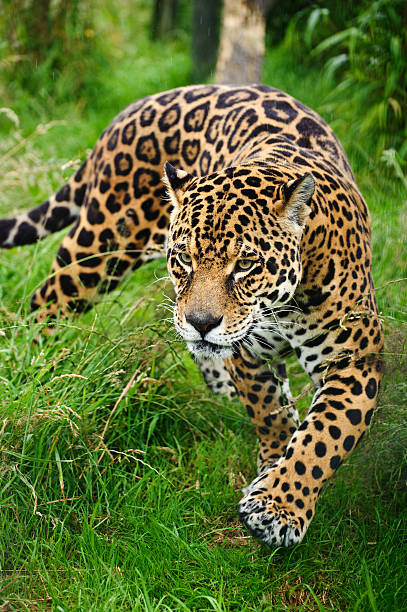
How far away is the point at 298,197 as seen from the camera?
3.30 meters

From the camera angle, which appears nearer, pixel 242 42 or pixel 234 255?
pixel 234 255

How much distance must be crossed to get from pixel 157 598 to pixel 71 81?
916 centimetres

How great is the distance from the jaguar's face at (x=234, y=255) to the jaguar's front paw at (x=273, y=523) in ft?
2.44

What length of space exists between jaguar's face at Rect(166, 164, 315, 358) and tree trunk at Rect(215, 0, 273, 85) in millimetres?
5363

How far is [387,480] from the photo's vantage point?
4.15 metres

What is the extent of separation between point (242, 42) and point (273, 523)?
637 cm

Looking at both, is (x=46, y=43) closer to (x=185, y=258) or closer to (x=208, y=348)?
(x=185, y=258)

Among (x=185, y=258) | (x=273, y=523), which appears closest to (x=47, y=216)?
(x=185, y=258)

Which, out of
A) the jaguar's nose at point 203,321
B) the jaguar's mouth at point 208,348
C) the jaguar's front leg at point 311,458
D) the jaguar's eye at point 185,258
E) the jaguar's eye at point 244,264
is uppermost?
the jaguar's eye at point 244,264

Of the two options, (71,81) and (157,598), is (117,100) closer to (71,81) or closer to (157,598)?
(71,81)

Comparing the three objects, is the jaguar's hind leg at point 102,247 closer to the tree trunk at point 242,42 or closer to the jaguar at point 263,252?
the jaguar at point 263,252

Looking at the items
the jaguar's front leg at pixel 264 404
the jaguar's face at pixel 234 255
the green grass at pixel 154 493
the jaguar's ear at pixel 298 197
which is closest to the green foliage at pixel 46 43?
the green grass at pixel 154 493

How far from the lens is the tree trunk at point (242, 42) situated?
8242 millimetres

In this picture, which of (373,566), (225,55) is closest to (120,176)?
(373,566)
